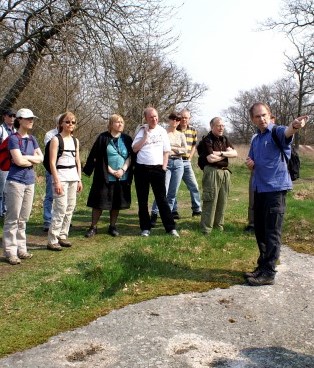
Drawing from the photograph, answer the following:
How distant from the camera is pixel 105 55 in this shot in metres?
9.07

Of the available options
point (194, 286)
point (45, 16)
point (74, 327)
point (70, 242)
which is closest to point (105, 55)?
point (45, 16)

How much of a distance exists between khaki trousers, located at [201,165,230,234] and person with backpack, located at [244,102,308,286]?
1752 mm

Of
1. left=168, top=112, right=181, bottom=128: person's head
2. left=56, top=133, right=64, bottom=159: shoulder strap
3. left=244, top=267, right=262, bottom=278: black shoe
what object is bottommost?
left=244, top=267, right=262, bottom=278: black shoe

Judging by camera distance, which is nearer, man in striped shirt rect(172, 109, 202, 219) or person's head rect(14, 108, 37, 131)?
person's head rect(14, 108, 37, 131)

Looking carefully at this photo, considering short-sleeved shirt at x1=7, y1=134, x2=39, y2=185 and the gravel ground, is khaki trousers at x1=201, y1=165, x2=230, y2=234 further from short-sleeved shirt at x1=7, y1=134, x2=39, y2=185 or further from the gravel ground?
short-sleeved shirt at x1=7, y1=134, x2=39, y2=185

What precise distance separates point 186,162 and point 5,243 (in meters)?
4.05

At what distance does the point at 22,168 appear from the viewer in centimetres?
534

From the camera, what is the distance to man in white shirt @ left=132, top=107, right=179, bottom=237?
6586 millimetres

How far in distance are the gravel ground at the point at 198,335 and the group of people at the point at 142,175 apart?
0.55 meters

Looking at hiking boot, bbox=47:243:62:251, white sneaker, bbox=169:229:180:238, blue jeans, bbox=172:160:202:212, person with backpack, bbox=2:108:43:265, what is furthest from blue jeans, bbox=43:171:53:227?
blue jeans, bbox=172:160:202:212

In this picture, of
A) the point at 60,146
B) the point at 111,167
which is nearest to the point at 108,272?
the point at 60,146

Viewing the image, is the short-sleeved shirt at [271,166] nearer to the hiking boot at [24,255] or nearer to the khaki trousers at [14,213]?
the khaki trousers at [14,213]

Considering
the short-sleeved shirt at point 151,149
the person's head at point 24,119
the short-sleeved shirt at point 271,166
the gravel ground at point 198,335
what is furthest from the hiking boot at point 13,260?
the short-sleeved shirt at point 271,166

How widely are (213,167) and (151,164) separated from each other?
98 cm
